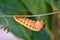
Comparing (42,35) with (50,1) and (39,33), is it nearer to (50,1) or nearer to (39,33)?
(39,33)

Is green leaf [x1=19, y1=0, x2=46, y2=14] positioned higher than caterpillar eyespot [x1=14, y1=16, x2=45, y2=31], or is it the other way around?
green leaf [x1=19, y1=0, x2=46, y2=14]

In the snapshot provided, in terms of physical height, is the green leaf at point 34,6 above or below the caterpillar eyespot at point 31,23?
above

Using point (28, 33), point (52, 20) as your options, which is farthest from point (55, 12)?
point (28, 33)
